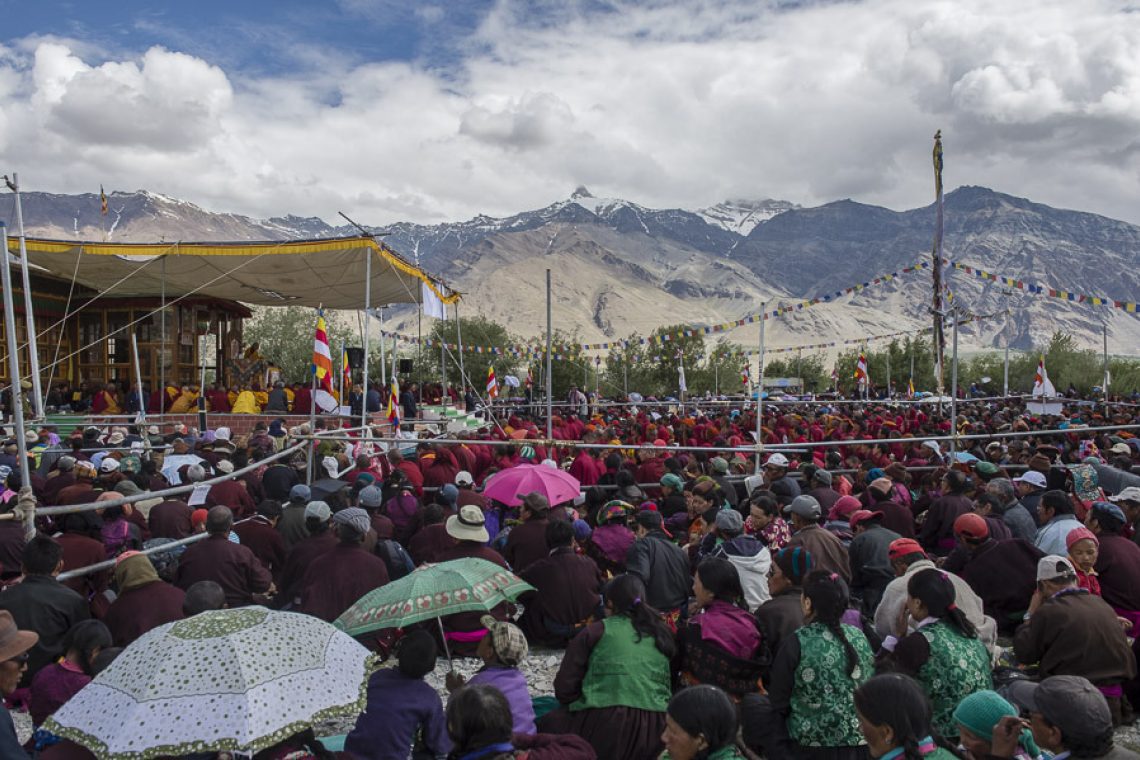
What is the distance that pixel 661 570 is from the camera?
272 inches

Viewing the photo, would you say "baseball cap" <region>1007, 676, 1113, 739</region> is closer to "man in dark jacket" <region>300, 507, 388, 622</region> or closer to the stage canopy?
"man in dark jacket" <region>300, 507, 388, 622</region>

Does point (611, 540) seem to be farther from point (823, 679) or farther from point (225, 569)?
point (823, 679)

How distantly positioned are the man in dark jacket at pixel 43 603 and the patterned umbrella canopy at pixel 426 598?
2028 mm

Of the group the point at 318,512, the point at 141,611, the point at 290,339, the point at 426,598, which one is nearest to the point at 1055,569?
the point at 426,598

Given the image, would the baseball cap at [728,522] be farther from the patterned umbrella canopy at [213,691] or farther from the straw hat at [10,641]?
the straw hat at [10,641]

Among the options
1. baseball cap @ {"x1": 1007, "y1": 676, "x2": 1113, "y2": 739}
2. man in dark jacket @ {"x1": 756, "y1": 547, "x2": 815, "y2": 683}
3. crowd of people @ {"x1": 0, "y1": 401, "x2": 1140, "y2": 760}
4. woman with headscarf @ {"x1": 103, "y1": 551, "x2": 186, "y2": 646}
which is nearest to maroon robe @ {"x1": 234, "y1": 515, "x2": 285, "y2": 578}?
crowd of people @ {"x1": 0, "y1": 401, "x2": 1140, "y2": 760}

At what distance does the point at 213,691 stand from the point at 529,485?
6.05m

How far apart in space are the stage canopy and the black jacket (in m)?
10.6

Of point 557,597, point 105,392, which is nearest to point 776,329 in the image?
point 105,392

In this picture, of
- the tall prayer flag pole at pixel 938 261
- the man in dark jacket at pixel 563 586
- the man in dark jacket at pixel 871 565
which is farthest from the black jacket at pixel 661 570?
the tall prayer flag pole at pixel 938 261

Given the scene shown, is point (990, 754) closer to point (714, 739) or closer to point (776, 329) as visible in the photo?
point (714, 739)

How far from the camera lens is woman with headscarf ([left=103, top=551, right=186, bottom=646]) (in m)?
5.79

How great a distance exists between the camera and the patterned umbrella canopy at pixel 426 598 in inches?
200

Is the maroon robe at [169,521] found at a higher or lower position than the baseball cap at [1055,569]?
lower
